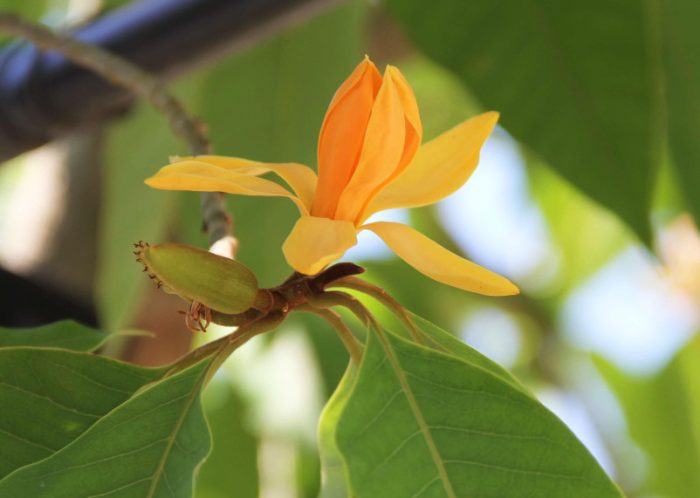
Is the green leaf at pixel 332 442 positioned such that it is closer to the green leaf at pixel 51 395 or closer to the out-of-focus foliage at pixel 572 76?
the green leaf at pixel 51 395

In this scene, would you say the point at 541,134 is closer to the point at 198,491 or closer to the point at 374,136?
the point at 374,136

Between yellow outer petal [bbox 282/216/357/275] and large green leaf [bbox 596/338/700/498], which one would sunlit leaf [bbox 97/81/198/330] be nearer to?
yellow outer petal [bbox 282/216/357/275]

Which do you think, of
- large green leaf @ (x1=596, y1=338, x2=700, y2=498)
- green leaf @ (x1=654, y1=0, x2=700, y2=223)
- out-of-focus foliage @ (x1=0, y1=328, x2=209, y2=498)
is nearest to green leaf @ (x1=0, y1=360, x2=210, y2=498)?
out-of-focus foliage @ (x1=0, y1=328, x2=209, y2=498)

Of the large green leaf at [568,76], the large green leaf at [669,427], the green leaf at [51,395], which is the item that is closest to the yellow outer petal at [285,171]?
the green leaf at [51,395]

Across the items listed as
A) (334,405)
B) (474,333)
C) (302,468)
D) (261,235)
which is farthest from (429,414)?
(474,333)

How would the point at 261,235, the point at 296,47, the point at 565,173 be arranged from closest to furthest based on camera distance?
1. the point at 565,173
2. the point at 261,235
3. the point at 296,47
